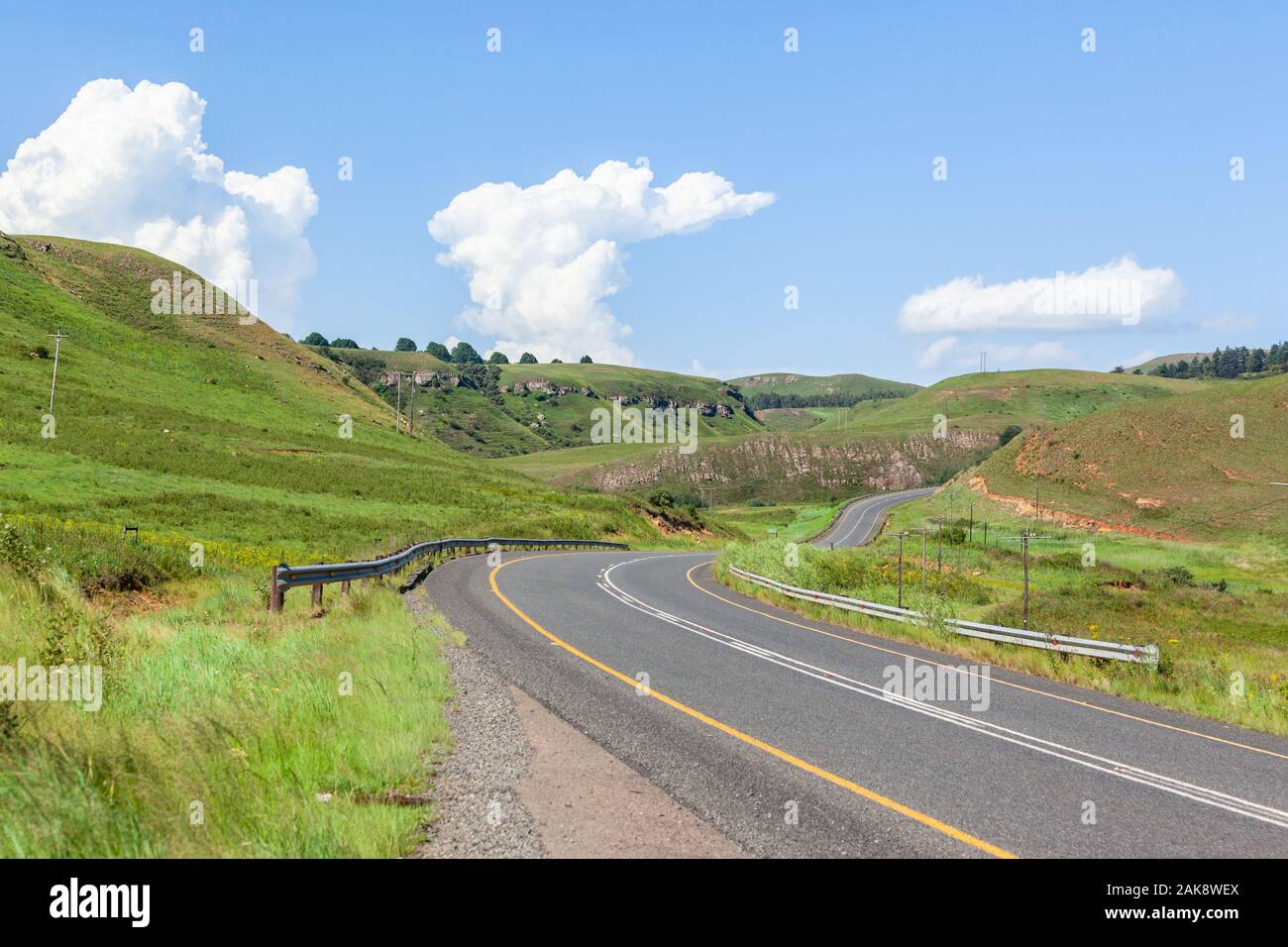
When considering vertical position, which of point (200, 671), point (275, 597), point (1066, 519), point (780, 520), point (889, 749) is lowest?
point (780, 520)

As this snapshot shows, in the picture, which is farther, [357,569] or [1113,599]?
[1113,599]

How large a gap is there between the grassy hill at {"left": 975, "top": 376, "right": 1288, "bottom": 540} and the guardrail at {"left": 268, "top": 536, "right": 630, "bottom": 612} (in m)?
58.8

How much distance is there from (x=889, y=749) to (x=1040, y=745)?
1.89m

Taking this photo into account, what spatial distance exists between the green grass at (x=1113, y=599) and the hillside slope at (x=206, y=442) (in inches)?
773

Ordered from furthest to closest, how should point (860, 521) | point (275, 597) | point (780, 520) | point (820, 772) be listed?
point (780, 520)
point (860, 521)
point (275, 597)
point (820, 772)

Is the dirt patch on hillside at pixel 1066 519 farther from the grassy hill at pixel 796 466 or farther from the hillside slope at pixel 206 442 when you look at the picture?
the grassy hill at pixel 796 466

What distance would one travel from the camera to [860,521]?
95.4 m

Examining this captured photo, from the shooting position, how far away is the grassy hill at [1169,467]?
6767 cm

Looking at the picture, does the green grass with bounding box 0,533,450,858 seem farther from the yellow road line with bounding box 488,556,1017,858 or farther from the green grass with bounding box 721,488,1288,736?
the green grass with bounding box 721,488,1288,736

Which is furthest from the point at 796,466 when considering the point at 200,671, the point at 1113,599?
the point at 200,671

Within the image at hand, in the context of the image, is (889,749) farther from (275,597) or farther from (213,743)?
(275,597)

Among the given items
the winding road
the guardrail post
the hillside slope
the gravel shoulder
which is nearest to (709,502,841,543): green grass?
the hillside slope

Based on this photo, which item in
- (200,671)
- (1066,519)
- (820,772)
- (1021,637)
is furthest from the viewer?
(1066,519)
